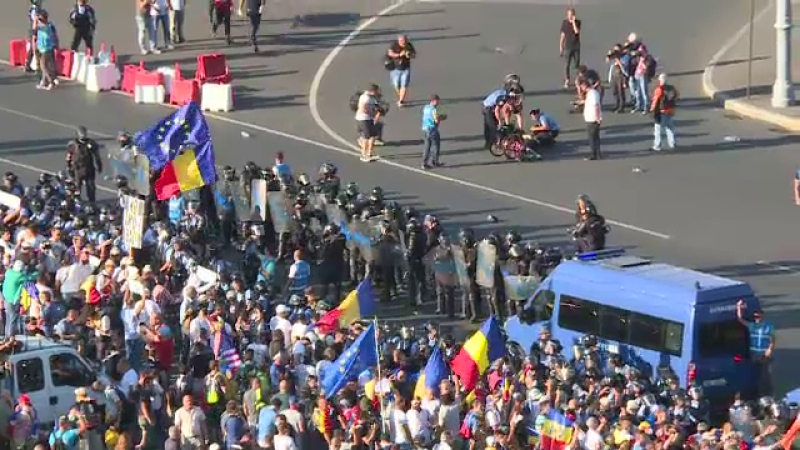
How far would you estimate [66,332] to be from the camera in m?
28.9

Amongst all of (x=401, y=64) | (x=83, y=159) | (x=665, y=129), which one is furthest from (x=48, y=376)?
(x=401, y=64)

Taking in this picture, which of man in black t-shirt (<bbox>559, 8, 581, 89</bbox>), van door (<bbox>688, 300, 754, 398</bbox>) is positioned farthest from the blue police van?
man in black t-shirt (<bbox>559, 8, 581, 89</bbox>)

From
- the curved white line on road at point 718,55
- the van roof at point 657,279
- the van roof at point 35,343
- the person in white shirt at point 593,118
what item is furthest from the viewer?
the curved white line on road at point 718,55

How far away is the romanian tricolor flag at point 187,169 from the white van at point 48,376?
237 inches

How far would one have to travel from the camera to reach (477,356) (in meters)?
26.6

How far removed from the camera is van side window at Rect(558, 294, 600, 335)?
28.3m

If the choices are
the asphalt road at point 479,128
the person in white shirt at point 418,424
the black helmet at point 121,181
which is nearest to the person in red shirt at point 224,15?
the asphalt road at point 479,128

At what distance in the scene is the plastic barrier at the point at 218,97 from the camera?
44.0 metres

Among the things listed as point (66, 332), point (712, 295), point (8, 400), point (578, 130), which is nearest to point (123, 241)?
point (66, 332)

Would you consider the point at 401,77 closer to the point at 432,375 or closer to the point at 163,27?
the point at 163,27

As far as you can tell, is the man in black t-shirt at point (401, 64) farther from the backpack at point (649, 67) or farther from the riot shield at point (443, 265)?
the riot shield at point (443, 265)

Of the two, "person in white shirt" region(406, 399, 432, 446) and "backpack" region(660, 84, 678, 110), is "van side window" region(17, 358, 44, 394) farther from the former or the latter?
"backpack" region(660, 84, 678, 110)

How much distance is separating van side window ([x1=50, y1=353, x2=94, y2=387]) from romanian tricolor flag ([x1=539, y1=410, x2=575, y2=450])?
652 cm

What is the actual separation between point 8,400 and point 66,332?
2.74 metres
